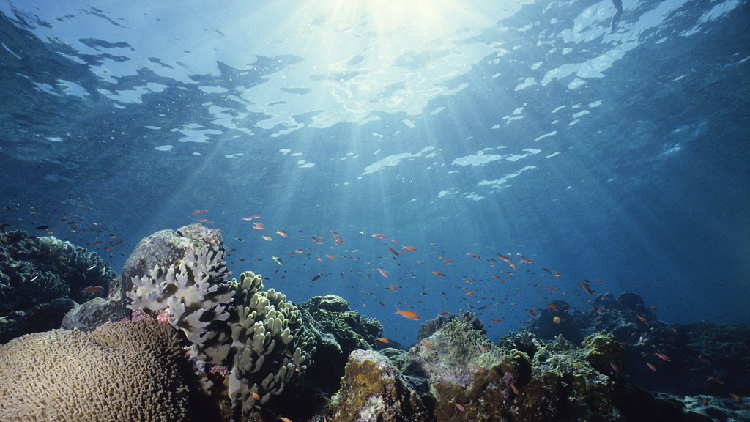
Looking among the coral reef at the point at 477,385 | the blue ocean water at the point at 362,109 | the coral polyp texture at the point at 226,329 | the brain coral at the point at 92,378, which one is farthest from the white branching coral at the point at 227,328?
the blue ocean water at the point at 362,109

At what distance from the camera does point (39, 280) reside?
308 inches

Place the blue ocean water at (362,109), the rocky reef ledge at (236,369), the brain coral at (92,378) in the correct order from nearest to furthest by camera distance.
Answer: the brain coral at (92,378) < the rocky reef ledge at (236,369) < the blue ocean water at (362,109)

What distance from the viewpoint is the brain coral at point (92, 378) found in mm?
2332

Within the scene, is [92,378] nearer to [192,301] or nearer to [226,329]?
[192,301]

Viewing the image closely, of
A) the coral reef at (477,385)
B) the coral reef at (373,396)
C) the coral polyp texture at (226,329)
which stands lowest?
the coral reef at (477,385)

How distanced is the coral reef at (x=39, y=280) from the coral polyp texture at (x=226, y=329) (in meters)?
6.38

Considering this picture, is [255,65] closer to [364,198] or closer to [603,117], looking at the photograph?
[364,198]

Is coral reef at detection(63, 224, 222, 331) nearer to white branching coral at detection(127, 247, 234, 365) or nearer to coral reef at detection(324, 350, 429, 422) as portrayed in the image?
white branching coral at detection(127, 247, 234, 365)

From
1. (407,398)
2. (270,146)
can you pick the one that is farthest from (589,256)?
(407,398)

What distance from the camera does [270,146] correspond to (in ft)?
68.1

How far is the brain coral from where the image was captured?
2332 millimetres

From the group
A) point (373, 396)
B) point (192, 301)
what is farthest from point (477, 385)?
point (192, 301)

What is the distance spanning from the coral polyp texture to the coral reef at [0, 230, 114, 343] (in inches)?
251

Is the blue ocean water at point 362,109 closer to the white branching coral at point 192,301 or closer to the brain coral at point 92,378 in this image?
the white branching coral at point 192,301
